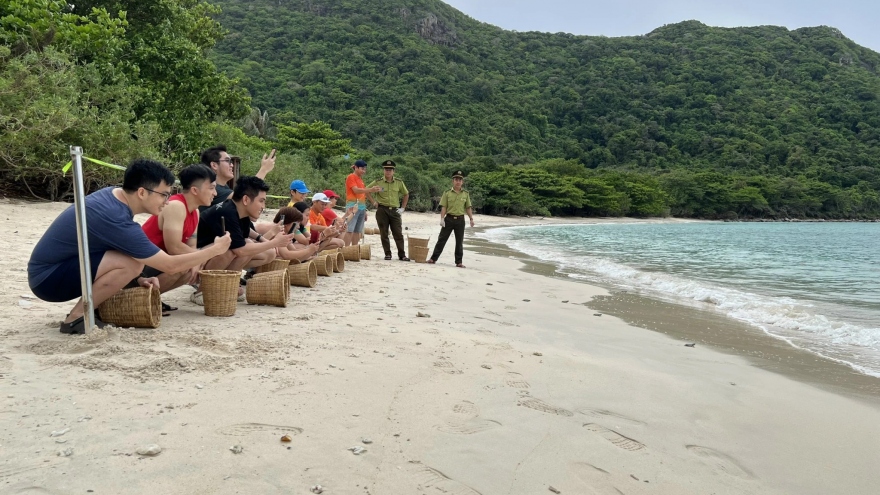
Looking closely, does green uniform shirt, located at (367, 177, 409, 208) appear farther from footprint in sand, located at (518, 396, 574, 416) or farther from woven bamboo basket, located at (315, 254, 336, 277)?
footprint in sand, located at (518, 396, 574, 416)

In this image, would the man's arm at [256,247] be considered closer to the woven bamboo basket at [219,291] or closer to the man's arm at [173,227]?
the woven bamboo basket at [219,291]

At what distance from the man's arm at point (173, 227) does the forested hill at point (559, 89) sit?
5773 centimetres

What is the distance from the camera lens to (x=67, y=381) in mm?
2775

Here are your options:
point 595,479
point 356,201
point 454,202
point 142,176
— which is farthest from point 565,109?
point 595,479

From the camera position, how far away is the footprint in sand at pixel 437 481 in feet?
7.14

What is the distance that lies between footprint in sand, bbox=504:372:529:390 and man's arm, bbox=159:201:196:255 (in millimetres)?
2464

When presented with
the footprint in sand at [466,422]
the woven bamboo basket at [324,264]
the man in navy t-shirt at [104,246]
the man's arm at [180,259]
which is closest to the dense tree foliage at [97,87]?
the woven bamboo basket at [324,264]

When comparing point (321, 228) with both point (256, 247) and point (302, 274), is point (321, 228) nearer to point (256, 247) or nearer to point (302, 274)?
point (302, 274)

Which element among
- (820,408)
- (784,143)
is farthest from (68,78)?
(784,143)

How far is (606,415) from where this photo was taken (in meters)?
3.10

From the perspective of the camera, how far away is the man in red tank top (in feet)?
13.6

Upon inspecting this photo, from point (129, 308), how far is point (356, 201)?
5.79 metres

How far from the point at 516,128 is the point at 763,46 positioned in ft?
159

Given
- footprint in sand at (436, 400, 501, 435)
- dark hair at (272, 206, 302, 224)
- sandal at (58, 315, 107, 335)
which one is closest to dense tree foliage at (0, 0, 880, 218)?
dark hair at (272, 206, 302, 224)
